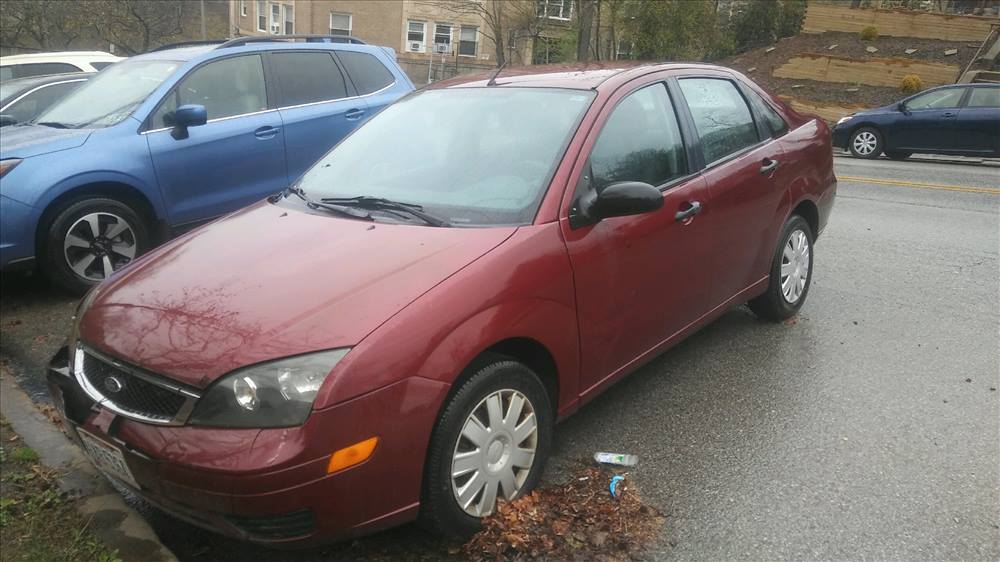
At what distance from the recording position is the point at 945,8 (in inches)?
1131

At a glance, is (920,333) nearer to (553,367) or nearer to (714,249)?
(714,249)

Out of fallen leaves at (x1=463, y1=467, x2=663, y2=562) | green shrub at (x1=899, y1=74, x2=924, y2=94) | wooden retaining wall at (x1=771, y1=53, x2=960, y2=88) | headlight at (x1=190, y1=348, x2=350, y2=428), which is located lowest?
fallen leaves at (x1=463, y1=467, x2=663, y2=562)

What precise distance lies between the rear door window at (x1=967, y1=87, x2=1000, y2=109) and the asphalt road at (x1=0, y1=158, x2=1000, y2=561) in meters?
9.41

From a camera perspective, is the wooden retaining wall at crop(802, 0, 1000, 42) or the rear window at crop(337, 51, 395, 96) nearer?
the rear window at crop(337, 51, 395, 96)

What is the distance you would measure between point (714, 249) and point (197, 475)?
282cm

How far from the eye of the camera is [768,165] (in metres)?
4.68

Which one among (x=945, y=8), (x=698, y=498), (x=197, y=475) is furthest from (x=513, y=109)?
(x=945, y=8)

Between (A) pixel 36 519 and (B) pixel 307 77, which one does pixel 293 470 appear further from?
(B) pixel 307 77

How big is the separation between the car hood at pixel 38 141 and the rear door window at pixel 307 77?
1.71 metres

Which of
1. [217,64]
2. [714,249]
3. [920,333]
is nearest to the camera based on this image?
[714,249]

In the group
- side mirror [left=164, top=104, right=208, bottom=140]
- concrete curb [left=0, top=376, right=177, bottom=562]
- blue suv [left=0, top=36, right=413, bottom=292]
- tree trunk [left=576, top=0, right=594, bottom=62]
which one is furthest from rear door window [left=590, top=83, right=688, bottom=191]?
tree trunk [left=576, top=0, right=594, bottom=62]

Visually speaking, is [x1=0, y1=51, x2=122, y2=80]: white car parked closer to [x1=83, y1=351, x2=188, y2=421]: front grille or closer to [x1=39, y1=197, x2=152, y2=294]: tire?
[x1=39, y1=197, x2=152, y2=294]: tire

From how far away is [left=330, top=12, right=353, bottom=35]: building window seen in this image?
43.2 m

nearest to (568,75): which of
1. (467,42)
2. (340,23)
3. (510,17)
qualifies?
(510,17)
